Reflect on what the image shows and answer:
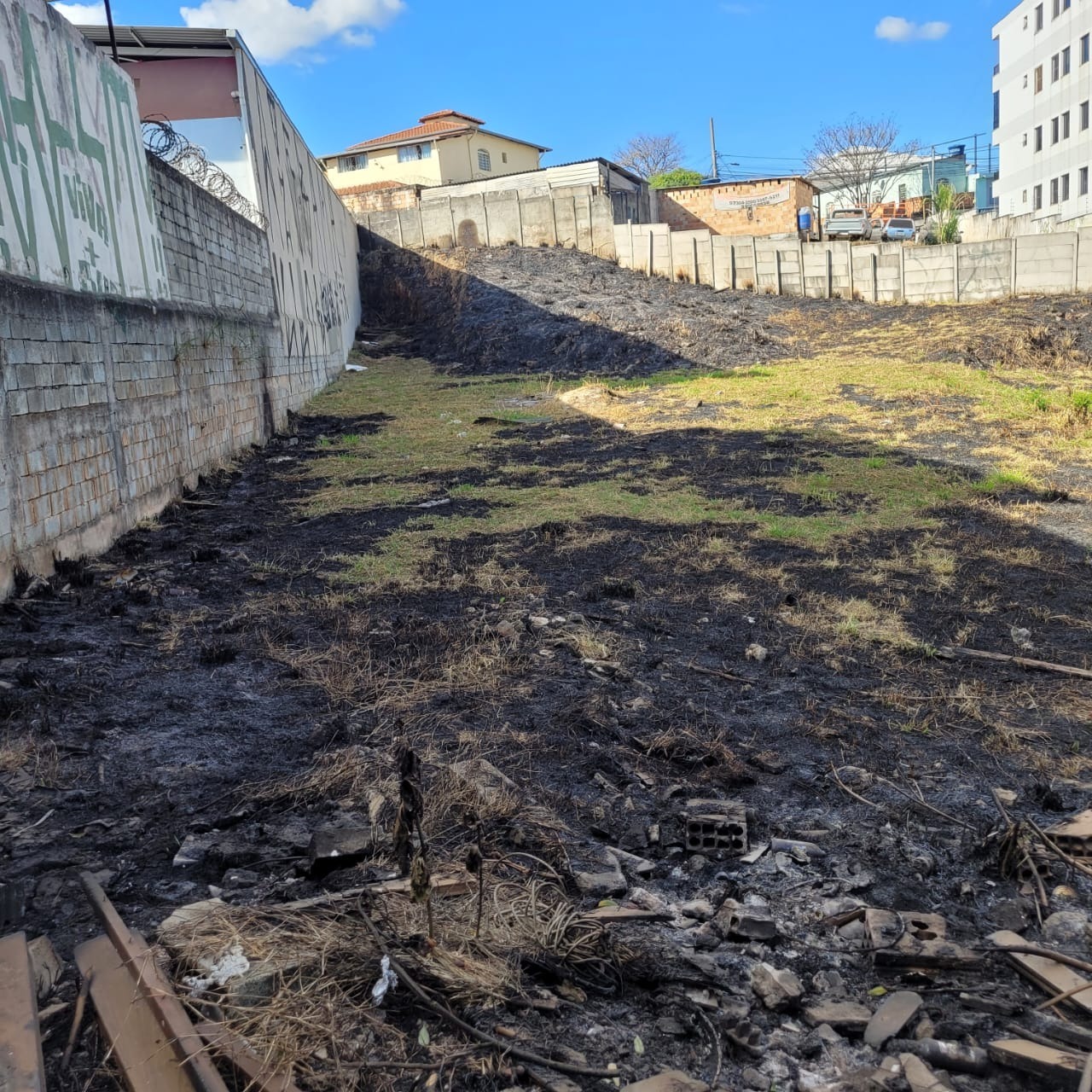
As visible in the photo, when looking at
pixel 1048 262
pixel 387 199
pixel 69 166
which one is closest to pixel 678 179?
pixel 387 199

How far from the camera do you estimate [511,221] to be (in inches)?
1070

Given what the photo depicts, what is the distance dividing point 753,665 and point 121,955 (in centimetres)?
351

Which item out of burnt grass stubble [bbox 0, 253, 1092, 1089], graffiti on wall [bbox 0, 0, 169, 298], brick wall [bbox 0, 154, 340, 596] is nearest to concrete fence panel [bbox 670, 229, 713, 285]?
brick wall [bbox 0, 154, 340, 596]

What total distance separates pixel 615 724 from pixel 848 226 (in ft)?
105

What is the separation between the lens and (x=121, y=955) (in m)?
2.35

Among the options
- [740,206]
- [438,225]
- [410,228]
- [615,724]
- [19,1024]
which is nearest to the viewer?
[19,1024]

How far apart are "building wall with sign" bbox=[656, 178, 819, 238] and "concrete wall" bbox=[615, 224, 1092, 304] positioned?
7.63 meters

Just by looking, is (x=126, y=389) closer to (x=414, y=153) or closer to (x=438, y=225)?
(x=438, y=225)

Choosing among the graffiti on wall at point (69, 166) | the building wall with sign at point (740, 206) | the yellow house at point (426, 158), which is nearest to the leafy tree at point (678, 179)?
the yellow house at point (426, 158)

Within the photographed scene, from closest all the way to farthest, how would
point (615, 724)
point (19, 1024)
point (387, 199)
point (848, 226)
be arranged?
1. point (19, 1024)
2. point (615, 724)
3. point (387, 199)
4. point (848, 226)

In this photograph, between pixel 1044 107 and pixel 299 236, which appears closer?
pixel 299 236

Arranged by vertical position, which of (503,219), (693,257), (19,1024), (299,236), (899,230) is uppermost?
(503,219)

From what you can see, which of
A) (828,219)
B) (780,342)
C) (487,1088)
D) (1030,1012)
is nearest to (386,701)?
(487,1088)

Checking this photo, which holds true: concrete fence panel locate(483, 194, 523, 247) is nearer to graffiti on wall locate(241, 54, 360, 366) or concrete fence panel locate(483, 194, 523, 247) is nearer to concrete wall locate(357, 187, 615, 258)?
concrete wall locate(357, 187, 615, 258)
